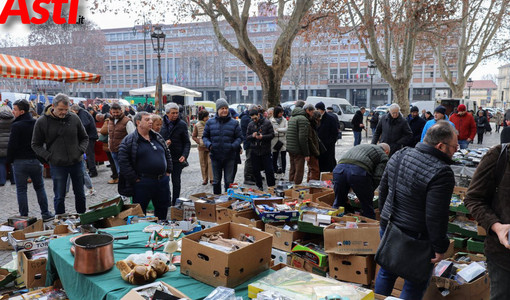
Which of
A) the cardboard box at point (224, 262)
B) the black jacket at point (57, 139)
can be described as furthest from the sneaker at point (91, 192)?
the cardboard box at point (224, 262)

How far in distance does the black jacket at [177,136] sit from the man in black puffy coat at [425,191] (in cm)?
413

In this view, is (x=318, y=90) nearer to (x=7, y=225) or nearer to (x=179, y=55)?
(x=179, y=55)

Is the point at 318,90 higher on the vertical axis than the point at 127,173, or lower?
higher

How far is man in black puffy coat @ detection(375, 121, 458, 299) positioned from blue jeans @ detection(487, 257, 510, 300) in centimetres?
42

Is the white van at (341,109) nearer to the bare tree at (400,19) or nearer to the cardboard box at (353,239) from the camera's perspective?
the bare tree at (400,19)

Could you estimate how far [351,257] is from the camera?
148 inches

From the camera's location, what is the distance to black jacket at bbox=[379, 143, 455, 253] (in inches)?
104

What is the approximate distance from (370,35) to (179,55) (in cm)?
5959

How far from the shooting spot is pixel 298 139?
758 centimetres

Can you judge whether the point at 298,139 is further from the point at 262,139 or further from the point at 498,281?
the point at 498,281

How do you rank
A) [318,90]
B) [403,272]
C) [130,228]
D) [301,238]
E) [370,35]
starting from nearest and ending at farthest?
[403,272] → [130,228] → [301,238] → [370,35] → [318,90]

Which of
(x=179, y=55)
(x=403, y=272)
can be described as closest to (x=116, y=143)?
(x=403, y=272)

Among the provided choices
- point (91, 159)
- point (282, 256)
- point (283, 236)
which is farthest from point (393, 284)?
point (91, 159)

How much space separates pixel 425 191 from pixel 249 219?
255cm
